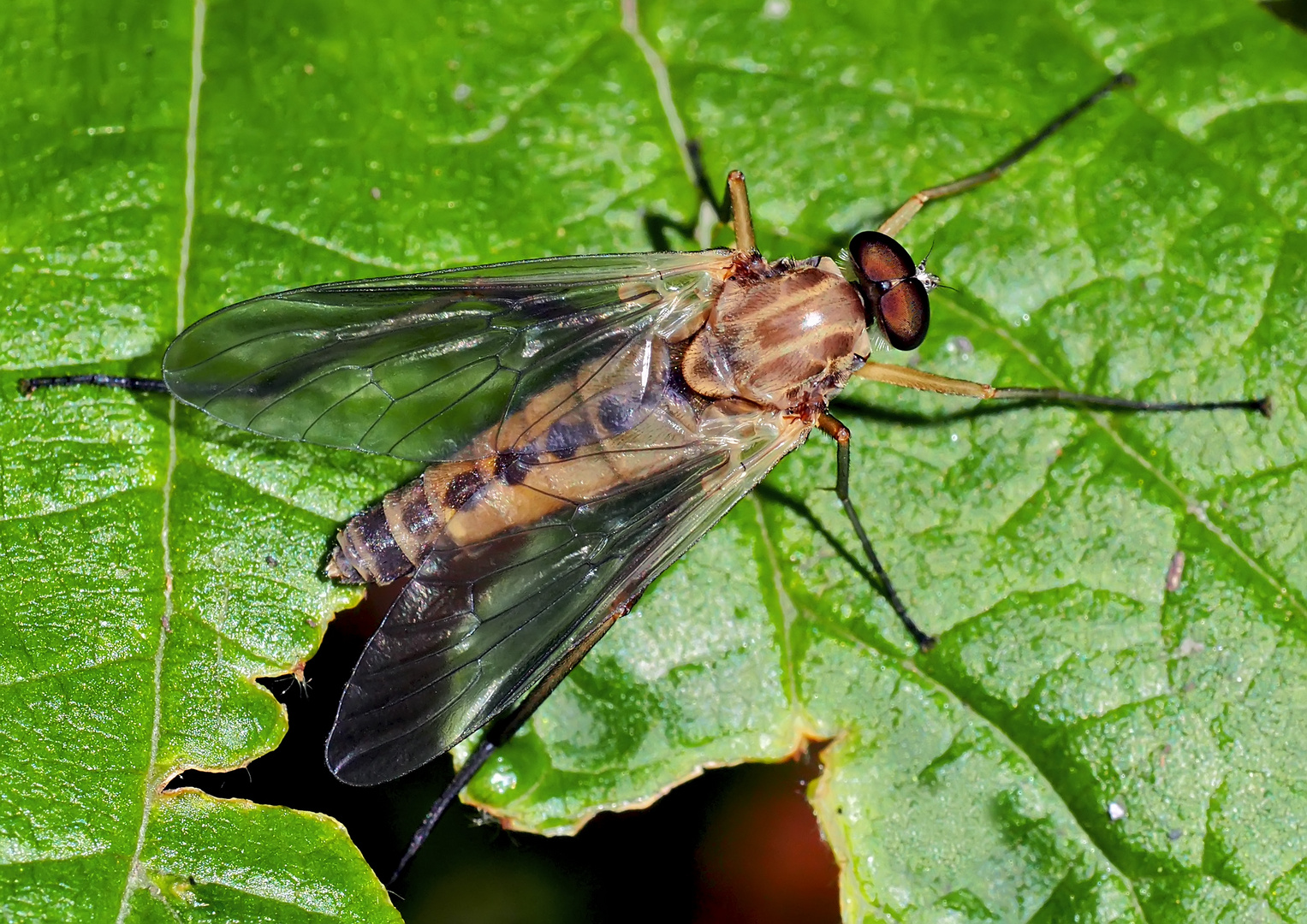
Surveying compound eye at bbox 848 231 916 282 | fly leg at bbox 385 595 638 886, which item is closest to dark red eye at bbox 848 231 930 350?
compound eye at bbox 848 231 916 282

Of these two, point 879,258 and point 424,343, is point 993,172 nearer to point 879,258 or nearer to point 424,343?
point 879,258

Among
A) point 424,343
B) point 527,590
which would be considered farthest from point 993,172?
point 527,590

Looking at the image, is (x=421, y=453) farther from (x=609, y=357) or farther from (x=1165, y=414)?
(x=1165, y=414)

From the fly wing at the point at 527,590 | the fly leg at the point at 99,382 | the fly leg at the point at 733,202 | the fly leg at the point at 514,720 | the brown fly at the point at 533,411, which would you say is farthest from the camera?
the fly leg at the point at 733,202

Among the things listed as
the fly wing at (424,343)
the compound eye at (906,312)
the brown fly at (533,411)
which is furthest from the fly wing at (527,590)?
the compound eye at (906,312)

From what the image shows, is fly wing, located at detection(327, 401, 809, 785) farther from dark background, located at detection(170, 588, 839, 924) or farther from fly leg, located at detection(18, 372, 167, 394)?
fly leg, located at detection(18, 372, 167, 394)

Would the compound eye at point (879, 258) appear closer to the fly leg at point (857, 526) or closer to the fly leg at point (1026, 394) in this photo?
the fly leg at point (1026, 394)
